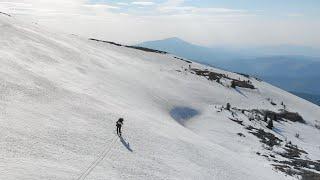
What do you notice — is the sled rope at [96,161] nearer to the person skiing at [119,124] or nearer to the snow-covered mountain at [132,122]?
the snow-covered mountain at [132,122]

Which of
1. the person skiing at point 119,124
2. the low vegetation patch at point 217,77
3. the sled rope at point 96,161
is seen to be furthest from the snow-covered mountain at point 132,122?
the low vegetation patch at point 217,77

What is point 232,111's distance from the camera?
60.8 m

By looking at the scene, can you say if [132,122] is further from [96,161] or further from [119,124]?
[96,161]

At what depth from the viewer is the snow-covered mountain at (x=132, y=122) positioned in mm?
28031

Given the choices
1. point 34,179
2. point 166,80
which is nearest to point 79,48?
point 166,80

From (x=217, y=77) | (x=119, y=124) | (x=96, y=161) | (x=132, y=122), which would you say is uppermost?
(x=217, y=77)

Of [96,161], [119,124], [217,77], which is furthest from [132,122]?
[217,77]

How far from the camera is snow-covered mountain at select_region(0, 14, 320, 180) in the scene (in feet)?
92.0

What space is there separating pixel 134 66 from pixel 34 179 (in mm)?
54825

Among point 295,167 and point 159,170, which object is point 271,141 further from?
point 159,170

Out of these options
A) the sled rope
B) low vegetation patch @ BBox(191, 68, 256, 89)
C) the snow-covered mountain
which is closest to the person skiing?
the snow-covered mountain

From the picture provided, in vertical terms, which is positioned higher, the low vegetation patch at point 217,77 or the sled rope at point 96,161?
the low vegetation patch at point 217,77

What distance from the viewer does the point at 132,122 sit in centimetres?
4006

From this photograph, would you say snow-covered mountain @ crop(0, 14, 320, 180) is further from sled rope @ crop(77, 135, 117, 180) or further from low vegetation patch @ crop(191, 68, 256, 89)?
low vegetation patch @ crop(191, 68, 256, 89)
